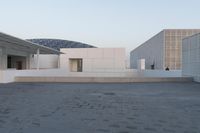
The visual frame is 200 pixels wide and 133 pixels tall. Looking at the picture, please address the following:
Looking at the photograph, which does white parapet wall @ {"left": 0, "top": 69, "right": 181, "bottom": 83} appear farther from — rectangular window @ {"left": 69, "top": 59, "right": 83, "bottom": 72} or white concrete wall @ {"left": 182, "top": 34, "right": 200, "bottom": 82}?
rectangular window @ {"left": 69, "top": 59, "right": 83, "bottom": 72}

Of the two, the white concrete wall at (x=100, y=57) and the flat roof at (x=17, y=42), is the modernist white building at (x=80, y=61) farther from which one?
the flat roof at (x=17, y=42)

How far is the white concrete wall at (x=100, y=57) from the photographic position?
4794 centimetres

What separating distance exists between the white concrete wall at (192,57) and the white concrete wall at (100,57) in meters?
22.6

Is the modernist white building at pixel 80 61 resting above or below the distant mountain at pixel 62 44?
below

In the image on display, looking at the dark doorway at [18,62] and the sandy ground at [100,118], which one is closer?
the sandy ground at [100,118]

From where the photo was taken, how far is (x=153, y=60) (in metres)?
65.3

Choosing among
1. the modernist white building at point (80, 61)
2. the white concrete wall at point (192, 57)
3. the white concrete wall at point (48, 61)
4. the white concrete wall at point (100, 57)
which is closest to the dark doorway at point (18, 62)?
the modernist white building at point (80, 61)

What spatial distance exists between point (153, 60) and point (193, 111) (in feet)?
188

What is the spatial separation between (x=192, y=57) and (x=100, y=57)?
1047 inches

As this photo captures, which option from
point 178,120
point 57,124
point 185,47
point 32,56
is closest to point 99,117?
point 57,124

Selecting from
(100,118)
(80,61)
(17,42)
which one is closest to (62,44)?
(80,61)

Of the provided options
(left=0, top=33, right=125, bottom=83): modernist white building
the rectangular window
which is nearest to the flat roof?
(left=0, top=33, right=125, bottom=83): modernist white building

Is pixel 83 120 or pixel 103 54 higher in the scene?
pixel 103 54

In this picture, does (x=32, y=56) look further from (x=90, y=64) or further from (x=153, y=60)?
(x=153, y=60)
